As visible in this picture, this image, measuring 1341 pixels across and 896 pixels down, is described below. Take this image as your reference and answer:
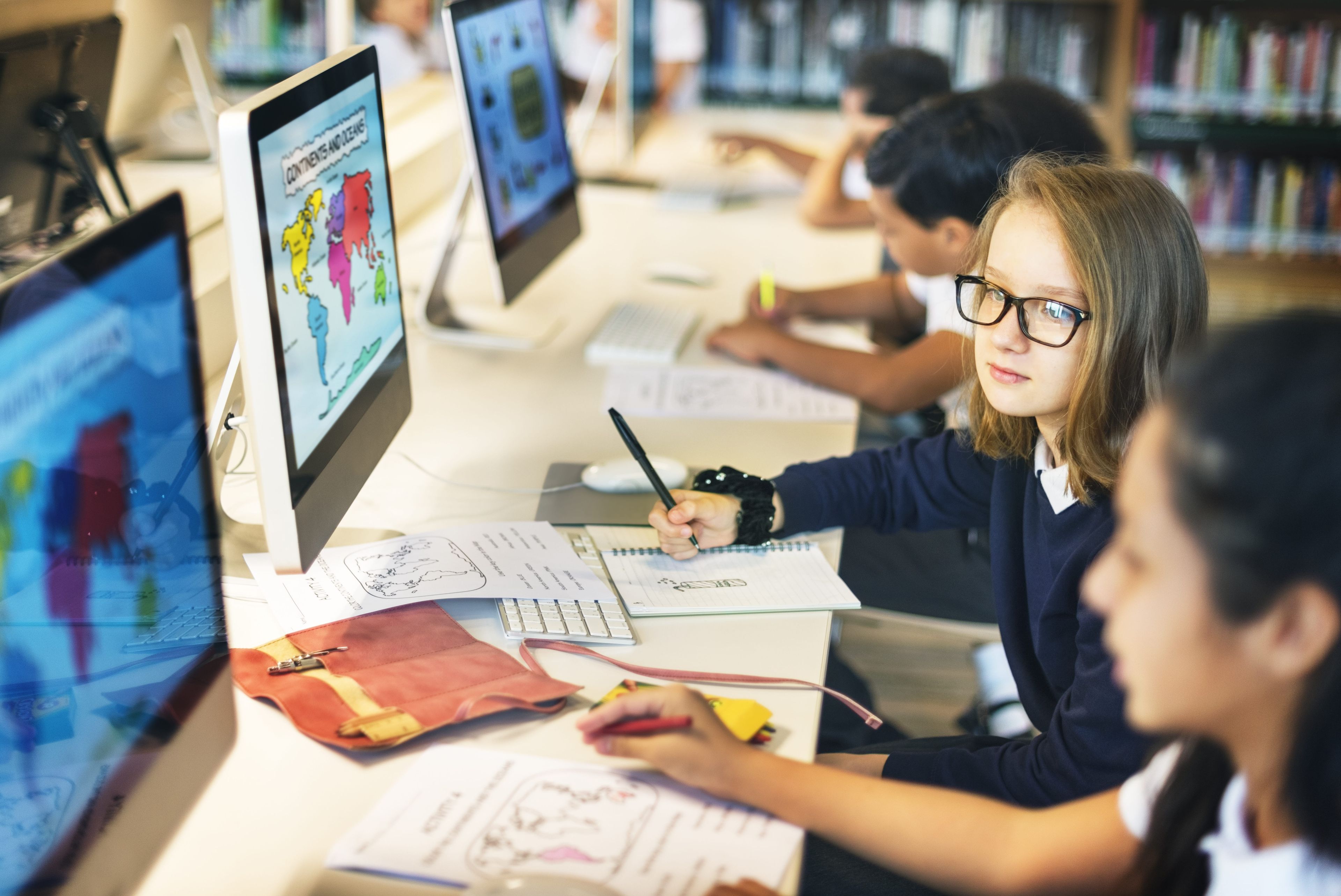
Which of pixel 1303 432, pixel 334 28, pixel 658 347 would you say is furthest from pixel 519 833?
pixel 334 28

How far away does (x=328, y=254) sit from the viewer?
105 cm

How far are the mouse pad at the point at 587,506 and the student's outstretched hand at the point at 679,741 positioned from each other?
0.42 metres

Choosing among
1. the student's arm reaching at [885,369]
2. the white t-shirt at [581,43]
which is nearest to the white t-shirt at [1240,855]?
the student's arm reaching at [885,369]

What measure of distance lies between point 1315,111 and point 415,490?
11.8 feet

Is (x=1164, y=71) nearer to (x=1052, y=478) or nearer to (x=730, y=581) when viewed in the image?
(x=1052, y=478)

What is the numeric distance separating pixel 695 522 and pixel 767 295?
902mm

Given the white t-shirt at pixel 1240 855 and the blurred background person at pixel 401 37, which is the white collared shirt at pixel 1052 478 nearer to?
the white t-shirt at pixel 1240 855

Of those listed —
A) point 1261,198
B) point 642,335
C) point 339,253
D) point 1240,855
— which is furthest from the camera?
point 1261,198

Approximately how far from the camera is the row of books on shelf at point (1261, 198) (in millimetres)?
3916

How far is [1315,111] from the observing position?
3783 millimetres

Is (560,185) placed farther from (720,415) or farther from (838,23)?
(838,23)

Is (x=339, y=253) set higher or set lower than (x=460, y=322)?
higher

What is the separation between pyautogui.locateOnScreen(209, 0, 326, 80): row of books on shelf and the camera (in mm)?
3623

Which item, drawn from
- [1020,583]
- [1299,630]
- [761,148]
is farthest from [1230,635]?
[761,148]
